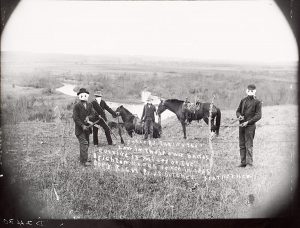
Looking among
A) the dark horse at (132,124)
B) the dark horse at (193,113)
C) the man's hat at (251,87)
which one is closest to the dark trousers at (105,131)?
the dark horse at (132,124)

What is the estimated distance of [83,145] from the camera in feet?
9.12

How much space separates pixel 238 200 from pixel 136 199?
679 mm

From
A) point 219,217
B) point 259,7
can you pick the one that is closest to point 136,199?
point 219,217

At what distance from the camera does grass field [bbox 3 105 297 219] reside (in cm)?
275

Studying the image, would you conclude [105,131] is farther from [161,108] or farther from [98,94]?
[161,108]

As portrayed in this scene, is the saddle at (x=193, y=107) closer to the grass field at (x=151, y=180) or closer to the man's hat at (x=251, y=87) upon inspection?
the grass field at (x=151, y=180)

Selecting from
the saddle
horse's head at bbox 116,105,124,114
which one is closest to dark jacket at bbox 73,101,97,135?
horse's head at bbox 116,105,124,114

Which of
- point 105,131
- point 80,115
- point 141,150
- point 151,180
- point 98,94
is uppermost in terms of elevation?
point 98,94

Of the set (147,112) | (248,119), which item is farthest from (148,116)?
(248,119)

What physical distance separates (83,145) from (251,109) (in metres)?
1.15

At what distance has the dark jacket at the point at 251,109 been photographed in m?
2.78

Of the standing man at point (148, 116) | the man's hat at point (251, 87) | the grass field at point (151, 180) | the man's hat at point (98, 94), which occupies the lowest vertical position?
the grass field at point (151, 180)

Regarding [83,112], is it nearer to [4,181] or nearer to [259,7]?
[4,181]

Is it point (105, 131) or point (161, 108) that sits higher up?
point (161, 108)
